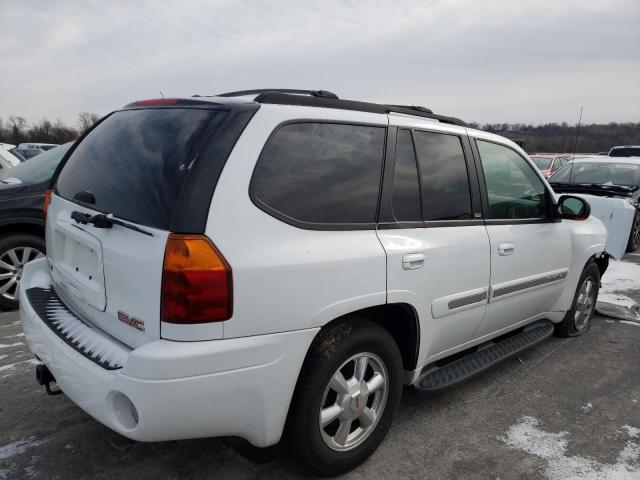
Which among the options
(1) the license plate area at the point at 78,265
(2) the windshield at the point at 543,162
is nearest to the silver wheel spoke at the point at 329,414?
(1) the license plate area at the point at 78,265

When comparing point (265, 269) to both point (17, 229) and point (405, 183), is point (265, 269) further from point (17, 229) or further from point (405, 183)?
point (17, 229)

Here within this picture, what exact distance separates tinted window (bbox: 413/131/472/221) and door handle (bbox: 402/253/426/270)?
0.26 m

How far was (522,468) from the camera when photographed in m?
2.52

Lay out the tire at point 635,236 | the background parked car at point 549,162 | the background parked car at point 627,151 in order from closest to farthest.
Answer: the tire at point 635,236 < the background parked car at point 549,162 < the background parked car at point 627,151

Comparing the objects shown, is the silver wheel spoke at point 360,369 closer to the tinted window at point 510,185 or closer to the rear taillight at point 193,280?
the rear taillight at point 193,280

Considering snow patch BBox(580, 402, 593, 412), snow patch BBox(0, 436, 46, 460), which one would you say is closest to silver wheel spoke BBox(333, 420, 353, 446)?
snow patch BBox(0, 436, 46, 460)

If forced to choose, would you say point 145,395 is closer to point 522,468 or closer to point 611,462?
point 522,468

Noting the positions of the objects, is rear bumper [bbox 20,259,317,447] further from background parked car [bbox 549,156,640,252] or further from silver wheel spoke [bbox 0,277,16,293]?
background parked car [bbox 549,156,640,252]

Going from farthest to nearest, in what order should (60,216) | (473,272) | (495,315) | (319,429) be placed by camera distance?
(495,315)
(473,272)
(60,216)
(319,429)

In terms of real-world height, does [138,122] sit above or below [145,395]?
above

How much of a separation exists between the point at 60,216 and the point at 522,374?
3.27 metres

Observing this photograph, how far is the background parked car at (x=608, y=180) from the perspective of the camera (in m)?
7.95

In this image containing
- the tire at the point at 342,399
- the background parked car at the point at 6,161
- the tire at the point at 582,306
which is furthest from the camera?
the background parked car at the point at 6,161

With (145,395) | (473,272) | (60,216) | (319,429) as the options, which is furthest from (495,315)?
(60,216)
